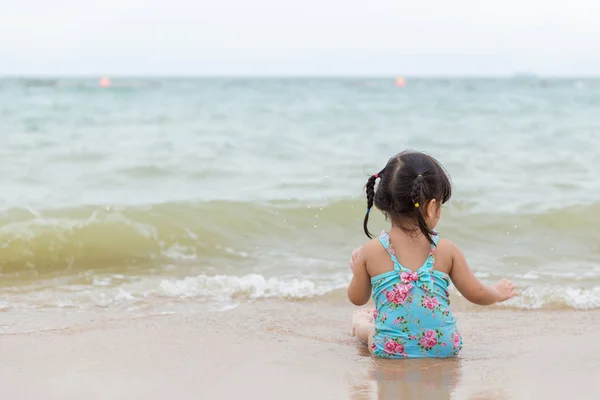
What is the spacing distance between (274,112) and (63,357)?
728 inches

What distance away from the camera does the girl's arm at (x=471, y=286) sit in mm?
3504

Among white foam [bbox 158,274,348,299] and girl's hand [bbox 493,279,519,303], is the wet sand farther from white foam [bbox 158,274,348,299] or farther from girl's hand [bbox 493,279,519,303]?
white foam [bbox 158,274,348,299]

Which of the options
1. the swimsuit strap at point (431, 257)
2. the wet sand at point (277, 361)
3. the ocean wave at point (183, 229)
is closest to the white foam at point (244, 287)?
the wet sand at point (277, 361)

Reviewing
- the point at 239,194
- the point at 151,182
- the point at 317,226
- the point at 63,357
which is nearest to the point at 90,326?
the point at 63,357

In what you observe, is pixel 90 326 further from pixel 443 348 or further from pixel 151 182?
pixel 151 182

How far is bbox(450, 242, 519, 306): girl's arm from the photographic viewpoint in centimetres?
350

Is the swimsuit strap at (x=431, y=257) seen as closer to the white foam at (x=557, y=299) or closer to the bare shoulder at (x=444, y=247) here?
the bare shoulder at (x=444, y=247)

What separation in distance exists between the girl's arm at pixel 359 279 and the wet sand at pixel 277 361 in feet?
0.95

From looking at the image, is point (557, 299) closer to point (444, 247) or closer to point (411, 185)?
point (444, 247)

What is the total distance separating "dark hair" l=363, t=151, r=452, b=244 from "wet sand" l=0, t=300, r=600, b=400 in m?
0.65

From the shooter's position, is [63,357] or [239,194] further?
[239,194]

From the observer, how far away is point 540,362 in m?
3.47

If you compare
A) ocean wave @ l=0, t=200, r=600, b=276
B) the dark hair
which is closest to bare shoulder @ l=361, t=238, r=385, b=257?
the dark hair

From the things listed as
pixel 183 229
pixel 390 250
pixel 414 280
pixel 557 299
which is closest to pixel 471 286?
pixel 414 280
